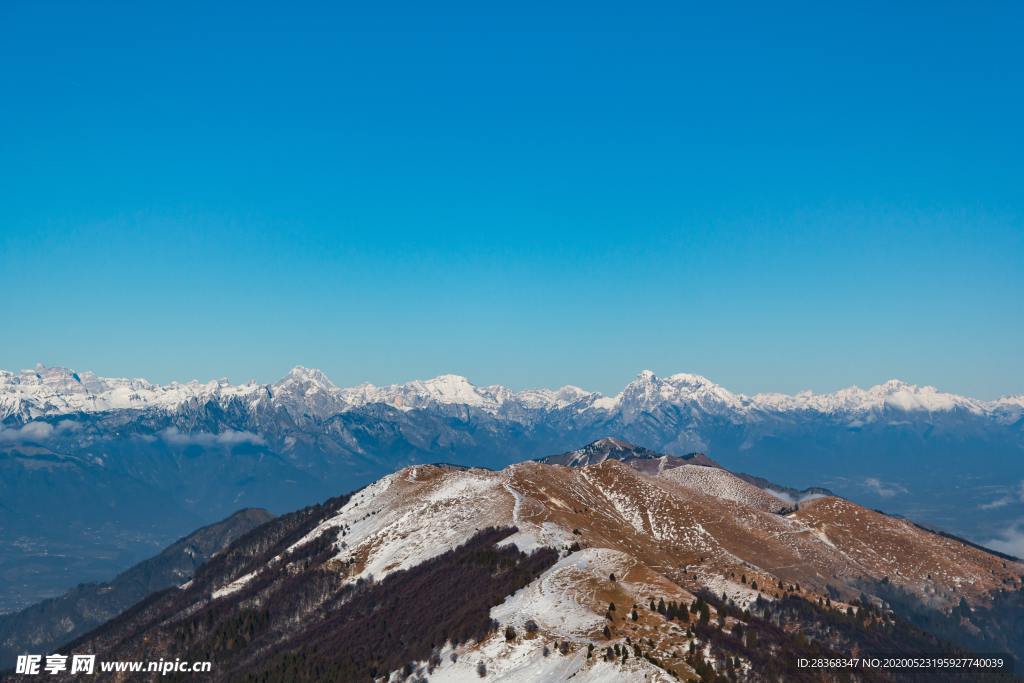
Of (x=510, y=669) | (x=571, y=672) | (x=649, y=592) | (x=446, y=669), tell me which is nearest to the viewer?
(x=571, y=672)

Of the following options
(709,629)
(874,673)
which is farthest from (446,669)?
(874,673)

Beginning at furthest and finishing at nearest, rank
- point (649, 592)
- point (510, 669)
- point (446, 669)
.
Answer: point (649, 592) → point (446, 669) → point (510, 669)

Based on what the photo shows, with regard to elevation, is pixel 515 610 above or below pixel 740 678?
above

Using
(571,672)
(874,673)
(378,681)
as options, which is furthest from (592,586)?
(874,673)

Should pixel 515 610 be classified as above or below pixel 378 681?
above

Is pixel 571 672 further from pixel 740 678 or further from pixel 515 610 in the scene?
pixel 515 610

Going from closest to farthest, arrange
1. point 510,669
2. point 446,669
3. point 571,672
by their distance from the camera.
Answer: point 571,672
point 510,669
point 446,669

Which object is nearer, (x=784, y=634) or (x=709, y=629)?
(x=709, y=629)

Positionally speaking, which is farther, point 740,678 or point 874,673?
point 874,673

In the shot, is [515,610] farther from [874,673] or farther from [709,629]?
[874,673]
